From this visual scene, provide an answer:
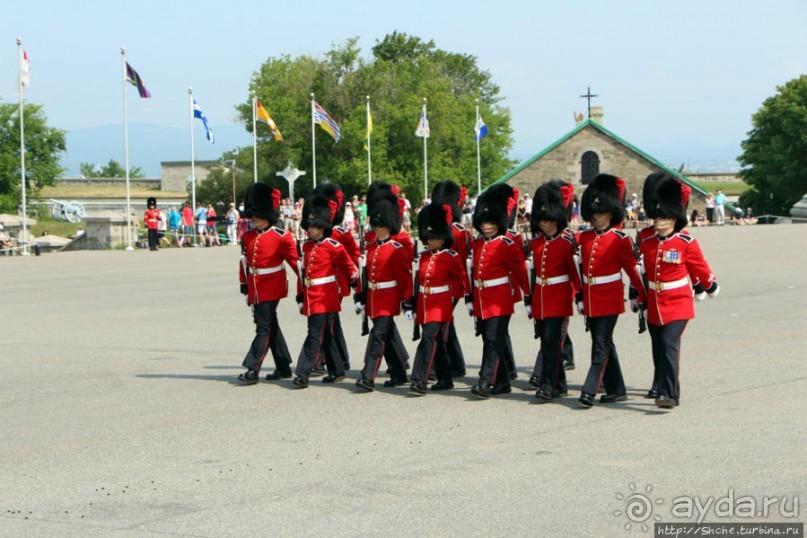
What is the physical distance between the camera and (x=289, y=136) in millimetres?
76500

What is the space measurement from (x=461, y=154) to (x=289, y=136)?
12611mm

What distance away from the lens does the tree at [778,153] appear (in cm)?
7000

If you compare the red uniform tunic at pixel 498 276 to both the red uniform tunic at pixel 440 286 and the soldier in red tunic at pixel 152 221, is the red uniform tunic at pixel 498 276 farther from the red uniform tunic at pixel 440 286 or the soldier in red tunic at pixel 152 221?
the soldier in red tunic at pixel 152 221

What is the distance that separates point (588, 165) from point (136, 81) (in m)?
31.7

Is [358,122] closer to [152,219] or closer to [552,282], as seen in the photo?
[152,219]

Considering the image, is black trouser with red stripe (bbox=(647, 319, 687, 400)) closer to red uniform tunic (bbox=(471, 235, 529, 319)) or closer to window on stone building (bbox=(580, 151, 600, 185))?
red uniform tunic (bbox=(471, 235, 529, 319))

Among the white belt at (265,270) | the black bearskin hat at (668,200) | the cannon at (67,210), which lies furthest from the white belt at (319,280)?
the cannon at (67,210)

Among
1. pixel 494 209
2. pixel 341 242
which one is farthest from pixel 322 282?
pixel 494 209

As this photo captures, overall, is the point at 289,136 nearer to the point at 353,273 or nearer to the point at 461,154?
the point at 461,154

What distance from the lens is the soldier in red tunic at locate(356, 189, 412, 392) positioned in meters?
11.2

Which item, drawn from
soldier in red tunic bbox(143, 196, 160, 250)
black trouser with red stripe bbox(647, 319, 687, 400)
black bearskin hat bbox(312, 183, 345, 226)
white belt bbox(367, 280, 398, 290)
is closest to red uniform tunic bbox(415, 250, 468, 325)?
white belt bbox(367, 280, 398, 290)

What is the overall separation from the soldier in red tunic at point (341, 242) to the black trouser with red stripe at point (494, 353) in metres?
Answer: 1.62

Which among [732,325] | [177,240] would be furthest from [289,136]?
[732,325]

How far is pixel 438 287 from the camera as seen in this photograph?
1105cm
